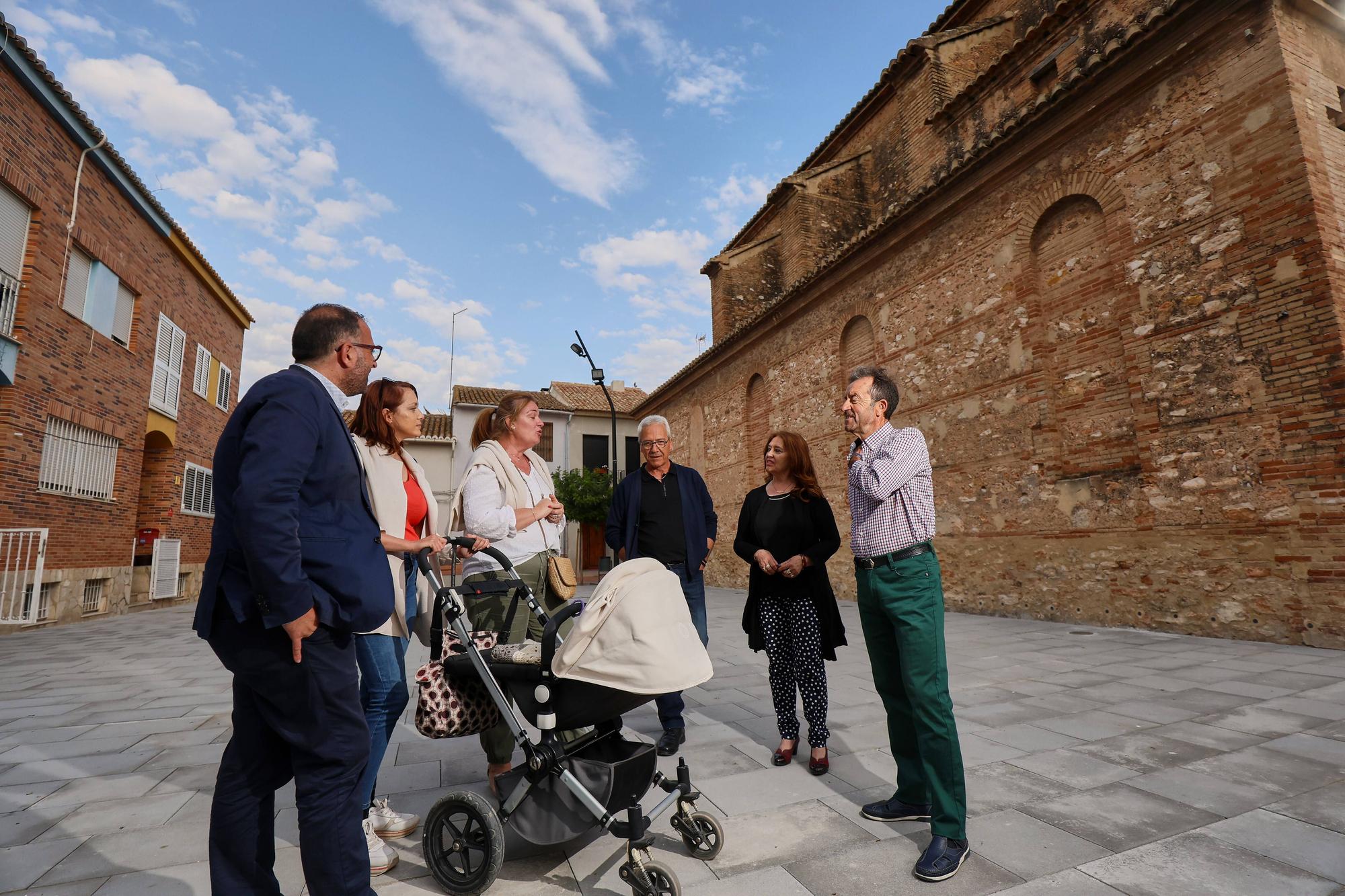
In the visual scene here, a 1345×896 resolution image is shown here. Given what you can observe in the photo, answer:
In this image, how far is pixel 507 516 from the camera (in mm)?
3113

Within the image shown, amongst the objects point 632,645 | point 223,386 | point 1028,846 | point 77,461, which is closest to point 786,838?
point 1028,846

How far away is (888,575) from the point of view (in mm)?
2617

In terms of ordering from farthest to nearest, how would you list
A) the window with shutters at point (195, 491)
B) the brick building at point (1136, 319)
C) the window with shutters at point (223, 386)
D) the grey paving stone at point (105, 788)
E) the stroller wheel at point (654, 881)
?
the window with shutters at point (223, 386) < the window with shutters at point (195, 491) < the brick building at point (1136, 319) < the grey paving stone at point (105, 788) < the stroller wheel at point (654, 881)

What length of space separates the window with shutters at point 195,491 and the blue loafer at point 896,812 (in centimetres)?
1917

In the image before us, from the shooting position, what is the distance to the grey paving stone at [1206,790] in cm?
278

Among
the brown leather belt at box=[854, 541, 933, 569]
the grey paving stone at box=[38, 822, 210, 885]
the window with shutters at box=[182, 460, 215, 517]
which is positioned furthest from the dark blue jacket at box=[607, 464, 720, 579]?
the window with shutters at box=[182, 460, 215, 517]

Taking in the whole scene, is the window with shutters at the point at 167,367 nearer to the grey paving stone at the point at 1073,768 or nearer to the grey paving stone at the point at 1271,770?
the grey paving stone at the point at 1073,768

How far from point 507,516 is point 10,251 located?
1277 centimetres

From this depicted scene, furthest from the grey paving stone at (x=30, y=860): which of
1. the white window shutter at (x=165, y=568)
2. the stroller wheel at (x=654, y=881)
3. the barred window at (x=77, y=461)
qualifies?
the white window shutter at (x=165, y=568)

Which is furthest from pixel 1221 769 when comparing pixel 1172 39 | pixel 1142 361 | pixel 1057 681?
pixel 1172 39

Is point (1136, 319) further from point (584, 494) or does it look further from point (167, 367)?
point (167, 367)

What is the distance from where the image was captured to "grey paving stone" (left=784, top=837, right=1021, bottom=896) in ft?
7.22

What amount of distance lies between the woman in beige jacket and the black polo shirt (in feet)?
4.69

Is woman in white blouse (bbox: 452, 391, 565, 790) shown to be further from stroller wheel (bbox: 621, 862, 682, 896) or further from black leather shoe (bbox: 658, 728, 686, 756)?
stroller wheel (bbox: 621, 862, 682, 896)
